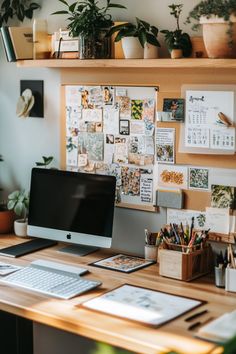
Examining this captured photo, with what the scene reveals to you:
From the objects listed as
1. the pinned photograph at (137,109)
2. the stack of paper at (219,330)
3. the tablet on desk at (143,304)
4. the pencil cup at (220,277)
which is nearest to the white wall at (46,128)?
the pinned photograph at (137,109)

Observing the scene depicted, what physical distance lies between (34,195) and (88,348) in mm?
830

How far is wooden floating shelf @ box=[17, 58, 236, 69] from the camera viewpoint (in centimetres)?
256

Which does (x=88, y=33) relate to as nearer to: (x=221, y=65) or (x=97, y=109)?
(x=97, y=109)

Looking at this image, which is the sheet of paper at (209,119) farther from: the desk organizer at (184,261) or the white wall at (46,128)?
the desk organizer at (184,261)

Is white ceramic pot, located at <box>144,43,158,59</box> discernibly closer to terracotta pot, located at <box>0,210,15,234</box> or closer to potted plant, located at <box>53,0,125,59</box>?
potted plant, located at <box>53,0,125,59</box>

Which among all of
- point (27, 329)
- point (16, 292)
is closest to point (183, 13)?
point (16, 292)

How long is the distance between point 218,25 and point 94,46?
0.63 m

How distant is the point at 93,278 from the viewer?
2.73m

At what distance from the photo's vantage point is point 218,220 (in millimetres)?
2832

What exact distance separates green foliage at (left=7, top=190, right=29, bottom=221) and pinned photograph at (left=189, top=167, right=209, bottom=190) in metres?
0.88

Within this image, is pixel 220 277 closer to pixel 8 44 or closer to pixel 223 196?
pixel 223 196

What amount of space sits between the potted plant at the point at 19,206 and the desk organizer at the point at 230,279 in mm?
1164

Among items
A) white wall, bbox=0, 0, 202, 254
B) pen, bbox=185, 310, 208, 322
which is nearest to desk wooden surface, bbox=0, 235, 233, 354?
pen, bbox=185, 310, 208, 322

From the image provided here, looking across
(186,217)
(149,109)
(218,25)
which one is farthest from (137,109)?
(218,25)
